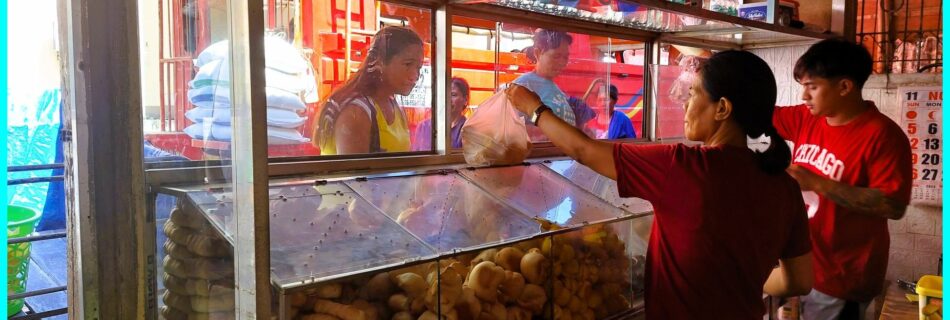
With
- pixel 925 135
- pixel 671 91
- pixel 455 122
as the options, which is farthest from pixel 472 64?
pixel 925 135

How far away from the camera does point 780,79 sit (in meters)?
4.04

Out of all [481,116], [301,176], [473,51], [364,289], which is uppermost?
[473,51]

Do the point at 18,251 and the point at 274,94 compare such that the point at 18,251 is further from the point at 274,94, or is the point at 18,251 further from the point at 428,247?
the point at 428,247

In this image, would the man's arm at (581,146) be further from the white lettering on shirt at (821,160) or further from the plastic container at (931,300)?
the white lettering on shirt at (821,160)

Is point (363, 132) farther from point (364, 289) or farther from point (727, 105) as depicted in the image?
point (727, 105)

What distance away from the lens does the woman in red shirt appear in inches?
56.4

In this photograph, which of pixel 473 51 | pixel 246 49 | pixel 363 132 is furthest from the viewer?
pixel 473 51

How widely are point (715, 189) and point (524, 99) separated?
515 millimetres

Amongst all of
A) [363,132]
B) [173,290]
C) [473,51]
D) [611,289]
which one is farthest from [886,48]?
[173,290]

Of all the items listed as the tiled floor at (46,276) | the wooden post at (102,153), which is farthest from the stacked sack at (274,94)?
the tiled floor at (46,276)

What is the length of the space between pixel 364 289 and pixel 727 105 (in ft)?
2.91

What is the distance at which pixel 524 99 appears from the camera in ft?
5.53

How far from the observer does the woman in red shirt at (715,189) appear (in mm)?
1434

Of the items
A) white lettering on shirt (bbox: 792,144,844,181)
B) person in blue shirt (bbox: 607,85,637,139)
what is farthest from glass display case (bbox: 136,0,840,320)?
white lettering on shirt (bbox: 792,144,844,181)
